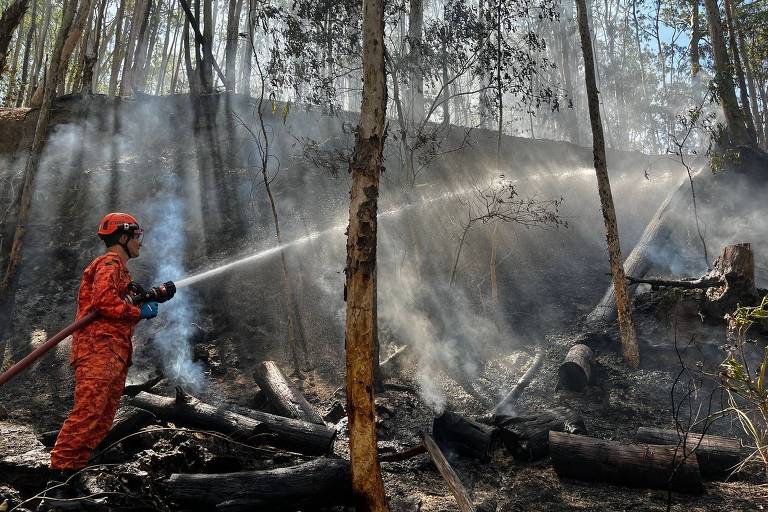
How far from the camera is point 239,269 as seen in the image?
12.1 metres

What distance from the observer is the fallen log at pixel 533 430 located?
5977mm

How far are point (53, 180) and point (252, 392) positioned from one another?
375 inches

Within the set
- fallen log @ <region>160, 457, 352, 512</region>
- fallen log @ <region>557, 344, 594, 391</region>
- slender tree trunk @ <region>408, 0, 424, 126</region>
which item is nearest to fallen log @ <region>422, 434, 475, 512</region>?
fallen log @ <region>160, 457, 352, 512</region>

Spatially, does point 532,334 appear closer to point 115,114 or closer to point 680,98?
point 115,114

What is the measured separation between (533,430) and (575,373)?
2895 millimetres

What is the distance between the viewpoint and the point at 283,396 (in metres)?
7.20

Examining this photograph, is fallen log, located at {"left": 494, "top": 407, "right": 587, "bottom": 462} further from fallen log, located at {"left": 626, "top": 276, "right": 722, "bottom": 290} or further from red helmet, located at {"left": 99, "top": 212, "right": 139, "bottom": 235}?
red helmet, located at {"left": 99, "top": 212, "right": 139, "bottom": 235}

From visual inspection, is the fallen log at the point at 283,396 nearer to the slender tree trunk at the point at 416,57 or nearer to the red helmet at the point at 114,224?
the red helmet at the point at 114,224

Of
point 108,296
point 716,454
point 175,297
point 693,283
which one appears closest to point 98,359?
point 108,296

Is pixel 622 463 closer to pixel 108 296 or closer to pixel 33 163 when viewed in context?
pixel 108 296

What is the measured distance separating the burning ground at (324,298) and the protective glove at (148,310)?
1257 millimetres

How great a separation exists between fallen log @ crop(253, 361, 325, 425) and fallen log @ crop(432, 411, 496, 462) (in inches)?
60.5

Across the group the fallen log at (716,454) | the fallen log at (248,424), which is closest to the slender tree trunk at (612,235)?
the fallen log at (716,454)

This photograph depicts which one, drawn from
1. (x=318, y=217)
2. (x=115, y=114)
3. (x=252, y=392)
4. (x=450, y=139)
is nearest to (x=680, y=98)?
(x=450, y=139)
